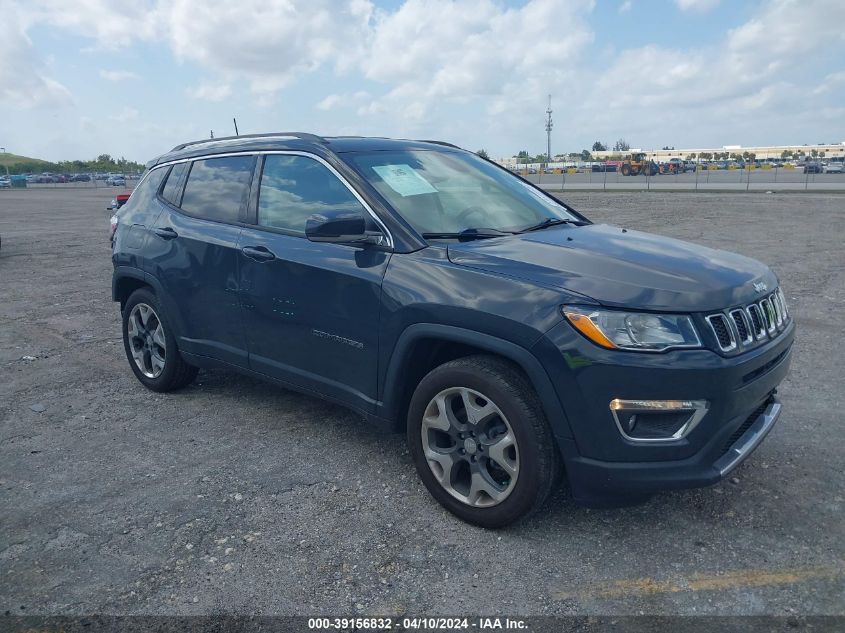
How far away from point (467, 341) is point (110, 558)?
190 cm

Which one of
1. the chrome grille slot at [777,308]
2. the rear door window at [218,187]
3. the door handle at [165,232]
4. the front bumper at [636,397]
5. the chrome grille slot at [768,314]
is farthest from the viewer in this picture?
the door handle at [165,232]

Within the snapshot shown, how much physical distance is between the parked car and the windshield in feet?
0.05

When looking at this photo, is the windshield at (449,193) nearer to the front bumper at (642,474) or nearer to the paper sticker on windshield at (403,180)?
the paper sticker on windshield at (403,180)

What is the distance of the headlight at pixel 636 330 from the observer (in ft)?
9.27

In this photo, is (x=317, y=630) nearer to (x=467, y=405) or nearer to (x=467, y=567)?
(x=467, y=567)

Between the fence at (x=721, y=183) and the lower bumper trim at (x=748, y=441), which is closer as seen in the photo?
the lower bumper trim at (x=748, y=441)

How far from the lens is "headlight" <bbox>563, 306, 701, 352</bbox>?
282cm

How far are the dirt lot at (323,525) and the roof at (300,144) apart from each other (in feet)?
5.91

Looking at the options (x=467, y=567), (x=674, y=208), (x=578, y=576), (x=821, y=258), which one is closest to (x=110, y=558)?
(x=467, y=567)

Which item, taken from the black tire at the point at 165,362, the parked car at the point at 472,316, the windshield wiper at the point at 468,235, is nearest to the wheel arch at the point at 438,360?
the parked car at the point at 472,316

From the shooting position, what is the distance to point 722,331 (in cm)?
293

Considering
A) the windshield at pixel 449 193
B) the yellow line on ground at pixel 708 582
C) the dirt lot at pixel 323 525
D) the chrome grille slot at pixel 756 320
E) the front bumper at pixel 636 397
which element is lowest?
the yellow line on ground at pixel 708 582

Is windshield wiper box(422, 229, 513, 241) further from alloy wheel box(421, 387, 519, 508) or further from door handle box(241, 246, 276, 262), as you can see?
door handle box(241, 246, 276, 262)

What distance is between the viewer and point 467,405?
3229 millimetres
